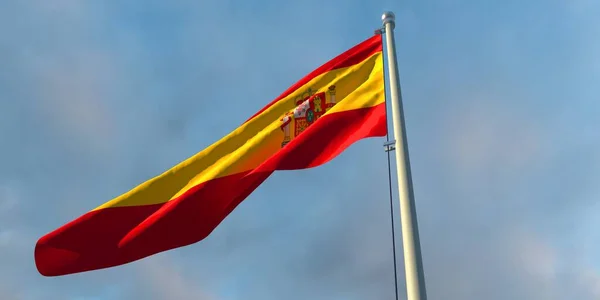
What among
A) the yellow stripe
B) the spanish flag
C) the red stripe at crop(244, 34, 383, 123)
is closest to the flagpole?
the spanish flag

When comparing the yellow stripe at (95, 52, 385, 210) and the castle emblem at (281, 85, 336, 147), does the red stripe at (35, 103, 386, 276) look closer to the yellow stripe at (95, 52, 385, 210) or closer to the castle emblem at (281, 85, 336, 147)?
the yellow stripe at (95, 52, 385, 210)

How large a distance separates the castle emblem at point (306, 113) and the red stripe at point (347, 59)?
49 cm

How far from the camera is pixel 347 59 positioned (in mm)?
15461

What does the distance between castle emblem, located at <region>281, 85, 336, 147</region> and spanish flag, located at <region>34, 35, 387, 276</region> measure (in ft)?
0.08

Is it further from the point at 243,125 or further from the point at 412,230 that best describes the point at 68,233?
the point at 412,230

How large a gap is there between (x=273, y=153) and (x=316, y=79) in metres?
2.34

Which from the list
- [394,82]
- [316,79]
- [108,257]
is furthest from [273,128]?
[108,257]

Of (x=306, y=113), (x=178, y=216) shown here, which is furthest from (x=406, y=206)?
(x=178, y=216)

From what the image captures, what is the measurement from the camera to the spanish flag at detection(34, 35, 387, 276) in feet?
43.5

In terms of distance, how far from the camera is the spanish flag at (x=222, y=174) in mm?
13250

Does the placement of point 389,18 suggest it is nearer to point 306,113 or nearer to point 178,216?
point 306,113

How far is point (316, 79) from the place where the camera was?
15.4 m

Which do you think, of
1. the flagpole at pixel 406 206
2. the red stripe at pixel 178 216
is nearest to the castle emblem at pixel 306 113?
the red stripe at pixel 178 216

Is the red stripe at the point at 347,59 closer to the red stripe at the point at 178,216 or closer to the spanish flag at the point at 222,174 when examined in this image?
the spanish flag at the point at 222,174
